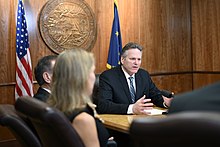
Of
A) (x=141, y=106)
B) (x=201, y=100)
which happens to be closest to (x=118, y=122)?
(x=141, y=106)

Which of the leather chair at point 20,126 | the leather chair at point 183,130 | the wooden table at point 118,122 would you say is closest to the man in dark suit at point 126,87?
the wooden table at point 118,122

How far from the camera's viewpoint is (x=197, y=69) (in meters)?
6.29

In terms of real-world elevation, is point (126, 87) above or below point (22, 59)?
below

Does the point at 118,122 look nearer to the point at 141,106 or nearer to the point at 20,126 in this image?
the point at 141,106

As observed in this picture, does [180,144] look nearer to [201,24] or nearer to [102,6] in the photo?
[102,6]

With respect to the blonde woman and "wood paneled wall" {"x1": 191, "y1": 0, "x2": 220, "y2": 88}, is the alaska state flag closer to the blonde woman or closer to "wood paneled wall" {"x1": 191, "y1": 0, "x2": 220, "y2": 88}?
"wood paneled wall" {"x1": 191, "y1": 0, "x2": 220, "y2": 88}

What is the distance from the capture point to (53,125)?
1.57 metres

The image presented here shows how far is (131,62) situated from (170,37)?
3.02 m

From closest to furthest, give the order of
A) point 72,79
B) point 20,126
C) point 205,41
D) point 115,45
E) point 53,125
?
point 53,125, point 72,79, point 20,126, point 115,45, point 205,41

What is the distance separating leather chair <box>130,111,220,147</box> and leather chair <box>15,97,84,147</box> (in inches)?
30.9

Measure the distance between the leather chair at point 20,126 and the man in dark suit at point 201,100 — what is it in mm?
1281

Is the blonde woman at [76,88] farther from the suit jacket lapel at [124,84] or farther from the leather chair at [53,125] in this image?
the suit jacket lapel at [124,84]

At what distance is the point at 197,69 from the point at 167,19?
1.09 m

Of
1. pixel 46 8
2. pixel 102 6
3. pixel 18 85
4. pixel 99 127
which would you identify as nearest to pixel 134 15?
pixel 102 6
